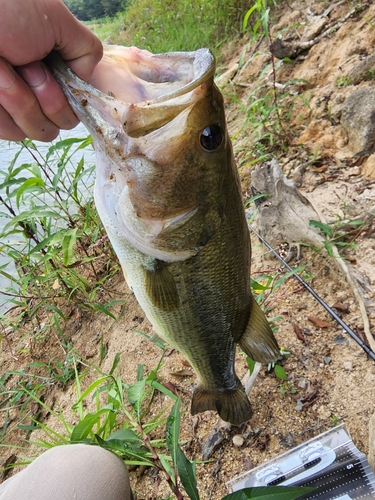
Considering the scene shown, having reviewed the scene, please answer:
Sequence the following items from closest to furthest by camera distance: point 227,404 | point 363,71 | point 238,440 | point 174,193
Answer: point 174,193, point 227,404, point 238,440, point 363,71

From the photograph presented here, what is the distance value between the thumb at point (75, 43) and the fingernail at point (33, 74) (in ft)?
0.29

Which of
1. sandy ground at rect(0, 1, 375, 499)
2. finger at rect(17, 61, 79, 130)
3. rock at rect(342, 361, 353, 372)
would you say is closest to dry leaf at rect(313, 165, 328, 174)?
sandy ground at rect(0, 1, 375, 499)

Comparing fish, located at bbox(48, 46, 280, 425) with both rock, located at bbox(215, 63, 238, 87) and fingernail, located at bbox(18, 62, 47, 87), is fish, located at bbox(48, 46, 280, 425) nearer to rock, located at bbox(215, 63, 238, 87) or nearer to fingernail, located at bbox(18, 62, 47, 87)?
fingernail, located at bbox(18, 62, 47, 87)

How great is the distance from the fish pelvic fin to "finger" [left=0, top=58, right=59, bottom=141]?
1.47 metres

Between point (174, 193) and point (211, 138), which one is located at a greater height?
point (211, 138)

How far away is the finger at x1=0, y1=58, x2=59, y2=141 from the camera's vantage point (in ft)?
4.17

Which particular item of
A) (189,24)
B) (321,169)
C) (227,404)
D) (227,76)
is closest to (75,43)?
(227,404)

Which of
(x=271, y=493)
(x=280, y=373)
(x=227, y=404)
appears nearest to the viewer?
(x=271, y=493)

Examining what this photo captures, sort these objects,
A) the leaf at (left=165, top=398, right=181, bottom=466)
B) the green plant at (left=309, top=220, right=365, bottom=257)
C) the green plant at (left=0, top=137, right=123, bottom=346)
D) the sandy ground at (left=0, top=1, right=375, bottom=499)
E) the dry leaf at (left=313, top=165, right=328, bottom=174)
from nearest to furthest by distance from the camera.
→ the leaf at (left=165, top=398, right=181, bottom=466)
the sandy ground at (left=0, top=1, right=375, bottom=499)
the green plant at (left=309, top=220, right=365, bottom=257)
the green plant at (left=0, top=137, right=123, bottom=346)
the dry leaf at (left=313, top=165, right=328, bottom=174)

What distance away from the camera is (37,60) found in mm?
1290

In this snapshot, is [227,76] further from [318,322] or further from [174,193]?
[174,193]

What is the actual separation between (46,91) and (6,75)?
0.13m

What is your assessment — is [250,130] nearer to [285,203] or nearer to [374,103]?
[374,103]

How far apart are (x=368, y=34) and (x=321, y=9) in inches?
63.4
